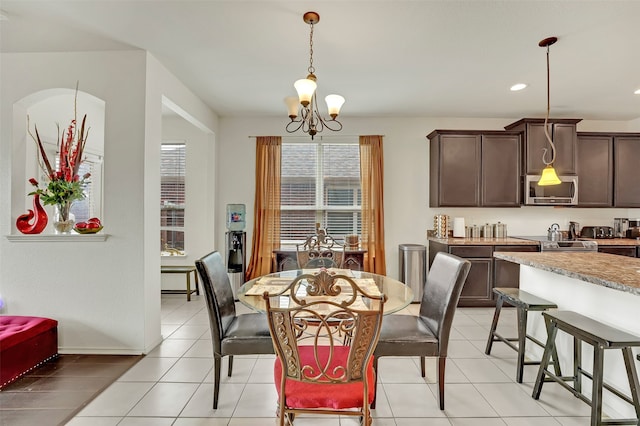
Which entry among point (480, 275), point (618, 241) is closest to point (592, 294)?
point (480, 275)

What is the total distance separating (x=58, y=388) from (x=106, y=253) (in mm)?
1044

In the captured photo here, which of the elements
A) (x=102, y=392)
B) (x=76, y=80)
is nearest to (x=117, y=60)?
(x=76, y=80)

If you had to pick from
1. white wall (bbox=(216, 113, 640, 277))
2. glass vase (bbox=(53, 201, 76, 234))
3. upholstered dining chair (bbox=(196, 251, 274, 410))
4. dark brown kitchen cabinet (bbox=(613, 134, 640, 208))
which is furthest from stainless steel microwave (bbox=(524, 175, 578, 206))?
glass vase (bbox=(53, 201, 76, 234))

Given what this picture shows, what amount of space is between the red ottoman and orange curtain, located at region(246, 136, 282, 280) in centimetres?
235

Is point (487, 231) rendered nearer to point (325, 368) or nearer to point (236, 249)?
point (236, 249)

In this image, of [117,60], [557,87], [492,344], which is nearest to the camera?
[117,60]

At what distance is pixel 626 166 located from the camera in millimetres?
4418

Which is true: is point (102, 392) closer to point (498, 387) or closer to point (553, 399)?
point (498, 387)

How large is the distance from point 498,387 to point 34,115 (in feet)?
16.3

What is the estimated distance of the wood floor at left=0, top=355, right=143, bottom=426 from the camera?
197 cm

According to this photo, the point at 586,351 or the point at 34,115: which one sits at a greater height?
the point at 34,115

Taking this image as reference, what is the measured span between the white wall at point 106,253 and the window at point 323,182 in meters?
2.28

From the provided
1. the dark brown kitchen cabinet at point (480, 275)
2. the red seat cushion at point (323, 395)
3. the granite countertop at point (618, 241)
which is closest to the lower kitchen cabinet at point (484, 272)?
the dark brown kitchen cabinet at point (480, 275)

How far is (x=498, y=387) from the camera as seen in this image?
2326 mm
